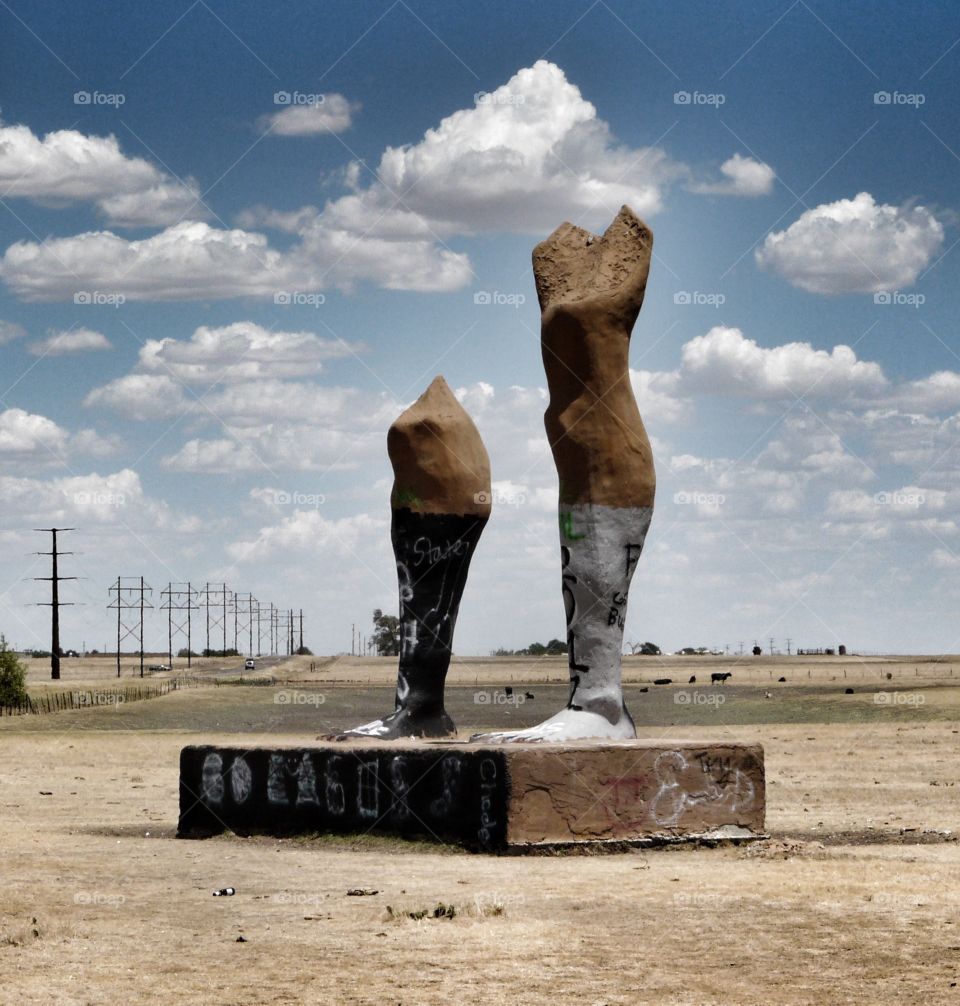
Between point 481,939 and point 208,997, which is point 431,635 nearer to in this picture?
point 481,939

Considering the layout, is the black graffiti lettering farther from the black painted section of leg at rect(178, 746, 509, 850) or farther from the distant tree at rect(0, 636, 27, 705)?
the distant tree at rect(0, 636, 27, 705)

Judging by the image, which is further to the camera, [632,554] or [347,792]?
[347,792]

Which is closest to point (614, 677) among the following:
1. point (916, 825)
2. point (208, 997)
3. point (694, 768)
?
point (694, 768)

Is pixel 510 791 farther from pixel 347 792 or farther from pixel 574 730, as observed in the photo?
pixel 347 792

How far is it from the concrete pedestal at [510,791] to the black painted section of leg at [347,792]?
0.01m

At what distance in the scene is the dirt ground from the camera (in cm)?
1007

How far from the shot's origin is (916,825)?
62.1ft

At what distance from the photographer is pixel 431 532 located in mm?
19516

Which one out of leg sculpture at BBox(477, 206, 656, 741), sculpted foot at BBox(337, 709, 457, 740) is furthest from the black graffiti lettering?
sculpted foot at BBox(337, 709, 457, 740)

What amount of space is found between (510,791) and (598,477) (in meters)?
3.46

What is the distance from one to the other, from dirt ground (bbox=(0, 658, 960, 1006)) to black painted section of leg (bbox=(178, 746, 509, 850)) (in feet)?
0.95

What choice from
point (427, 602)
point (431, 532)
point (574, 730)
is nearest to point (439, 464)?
point (431, 532)

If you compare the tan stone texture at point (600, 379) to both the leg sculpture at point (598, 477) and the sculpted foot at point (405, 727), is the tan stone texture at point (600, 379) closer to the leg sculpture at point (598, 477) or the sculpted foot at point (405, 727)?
the leg sculpture at point (598, 477)

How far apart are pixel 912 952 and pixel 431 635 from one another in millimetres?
9415
